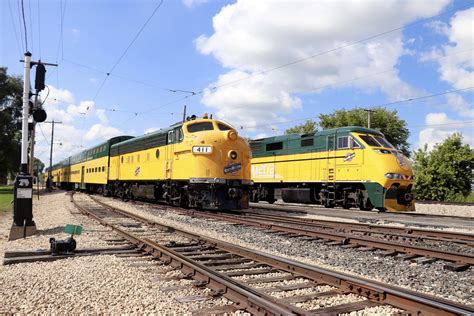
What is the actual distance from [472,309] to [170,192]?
1440 cm

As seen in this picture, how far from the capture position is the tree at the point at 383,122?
52562mm

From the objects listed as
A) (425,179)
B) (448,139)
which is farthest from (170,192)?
(448,139)

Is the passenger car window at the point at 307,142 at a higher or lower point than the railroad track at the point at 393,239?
higher

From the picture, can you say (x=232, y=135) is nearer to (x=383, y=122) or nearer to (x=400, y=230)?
(x=400, y=230)

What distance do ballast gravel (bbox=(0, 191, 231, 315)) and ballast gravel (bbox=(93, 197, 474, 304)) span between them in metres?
2.66

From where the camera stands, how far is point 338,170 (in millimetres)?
18609

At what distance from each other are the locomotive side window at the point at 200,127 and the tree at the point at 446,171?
20.3 m

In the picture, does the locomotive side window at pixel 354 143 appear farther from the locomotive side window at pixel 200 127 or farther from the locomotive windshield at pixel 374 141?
the locomotive side window at pixel 200 127

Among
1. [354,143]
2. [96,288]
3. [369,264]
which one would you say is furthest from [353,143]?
[96,288]

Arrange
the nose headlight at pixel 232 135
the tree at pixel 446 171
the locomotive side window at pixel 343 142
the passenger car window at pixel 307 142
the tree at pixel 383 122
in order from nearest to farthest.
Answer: the nose headlight at pixel 232 135, the locomotive side window at pixel 343 142, the passenger car window at pixel 307 142, the tree at pixel 446 171, the tree at pixel 383 122

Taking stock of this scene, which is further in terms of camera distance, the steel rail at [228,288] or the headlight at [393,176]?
the headlight at [393,176]

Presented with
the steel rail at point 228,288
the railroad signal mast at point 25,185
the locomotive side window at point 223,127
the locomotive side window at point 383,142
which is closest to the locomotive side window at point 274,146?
the locomotive side window at point 383,142

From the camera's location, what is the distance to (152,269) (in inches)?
247

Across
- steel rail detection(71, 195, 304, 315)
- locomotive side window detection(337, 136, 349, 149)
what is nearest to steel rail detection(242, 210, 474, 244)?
steel rail detection(71, 195, 304, 315)
